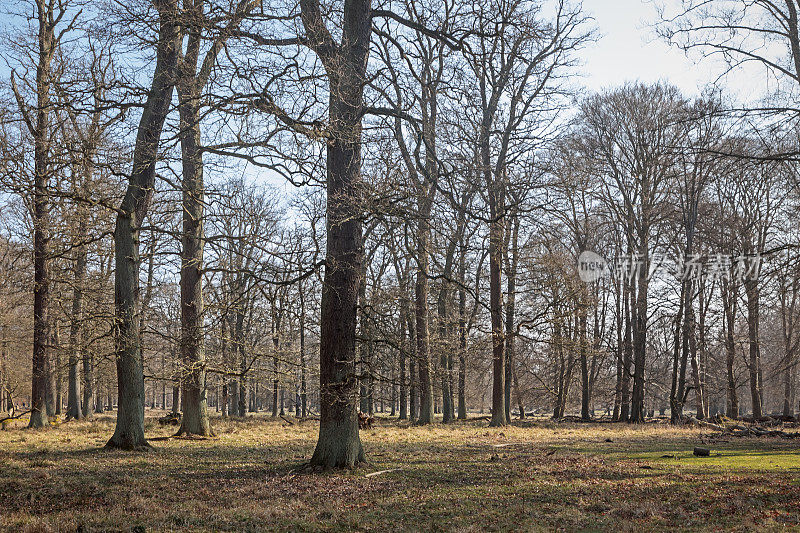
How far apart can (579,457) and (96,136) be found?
12518 mm

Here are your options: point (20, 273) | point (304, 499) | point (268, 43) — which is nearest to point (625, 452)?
point (304, 499)

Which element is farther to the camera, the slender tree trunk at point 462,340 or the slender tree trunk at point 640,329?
the slender tree trunk at point 640,329

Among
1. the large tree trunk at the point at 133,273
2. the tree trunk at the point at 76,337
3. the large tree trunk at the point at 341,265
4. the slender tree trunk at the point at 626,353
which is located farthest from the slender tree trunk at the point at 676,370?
the tree trunk at the point at 76,337

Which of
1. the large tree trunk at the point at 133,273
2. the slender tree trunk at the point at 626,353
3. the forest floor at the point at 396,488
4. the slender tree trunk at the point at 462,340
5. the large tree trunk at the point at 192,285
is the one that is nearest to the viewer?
the forest floor at the point at 396,488

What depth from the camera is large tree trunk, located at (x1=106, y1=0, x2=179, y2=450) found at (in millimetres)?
12891

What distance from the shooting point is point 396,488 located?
30.1 ft

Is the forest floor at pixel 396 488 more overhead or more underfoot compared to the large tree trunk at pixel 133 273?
more underfoot

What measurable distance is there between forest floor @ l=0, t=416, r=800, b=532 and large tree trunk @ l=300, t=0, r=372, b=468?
0.73 m

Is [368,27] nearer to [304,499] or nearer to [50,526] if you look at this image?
[304,499]

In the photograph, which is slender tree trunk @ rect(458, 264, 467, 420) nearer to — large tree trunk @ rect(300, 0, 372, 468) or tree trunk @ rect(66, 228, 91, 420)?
large tree trunk @ rect(300, 0, 372, 468)

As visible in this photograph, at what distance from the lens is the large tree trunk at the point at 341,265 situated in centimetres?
1006

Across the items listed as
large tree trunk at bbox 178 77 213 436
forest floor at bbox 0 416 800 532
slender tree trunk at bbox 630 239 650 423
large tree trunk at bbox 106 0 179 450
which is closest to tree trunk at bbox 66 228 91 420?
large tree trunk at bbox 106 0 179 450

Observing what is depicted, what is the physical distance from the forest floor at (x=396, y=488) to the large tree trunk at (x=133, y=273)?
775 mm

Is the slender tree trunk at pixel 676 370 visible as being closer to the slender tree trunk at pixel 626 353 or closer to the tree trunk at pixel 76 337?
the slender tree trunk at pixel 626 353
